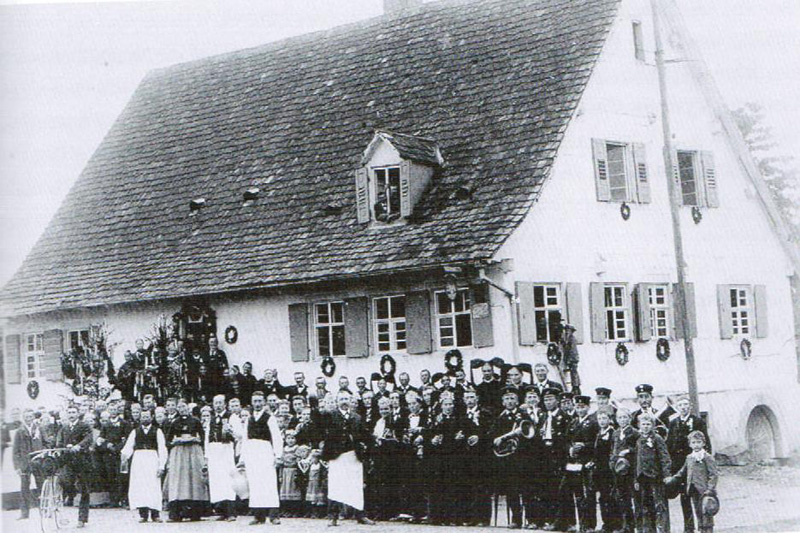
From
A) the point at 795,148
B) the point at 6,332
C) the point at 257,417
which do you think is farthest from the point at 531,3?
the point at 6,332

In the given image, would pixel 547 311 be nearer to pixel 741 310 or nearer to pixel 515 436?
pixel 515 436

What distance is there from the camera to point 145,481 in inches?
696

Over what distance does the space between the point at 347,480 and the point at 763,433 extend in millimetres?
9874

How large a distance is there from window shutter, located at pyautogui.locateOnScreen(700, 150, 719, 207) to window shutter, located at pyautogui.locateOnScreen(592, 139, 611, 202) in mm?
2602

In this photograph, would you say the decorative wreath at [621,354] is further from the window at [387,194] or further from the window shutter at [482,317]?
the window at [387,194]

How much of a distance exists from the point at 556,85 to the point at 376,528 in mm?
8307

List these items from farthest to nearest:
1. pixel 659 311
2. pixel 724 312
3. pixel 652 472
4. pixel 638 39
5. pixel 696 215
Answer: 1. pixel 724 312
2. pixel 696 215
3. pixel 659 311
4. pixel 638 39
5. pixel 652 472

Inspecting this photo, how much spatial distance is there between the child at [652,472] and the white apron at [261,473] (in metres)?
5.19

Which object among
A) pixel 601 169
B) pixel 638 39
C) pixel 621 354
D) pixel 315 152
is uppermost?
pixel 638 39

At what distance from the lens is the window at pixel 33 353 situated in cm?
2586

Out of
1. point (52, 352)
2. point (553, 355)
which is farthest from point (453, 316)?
point (52, 352)

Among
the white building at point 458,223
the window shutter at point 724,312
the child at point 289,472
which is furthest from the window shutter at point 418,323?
the window shutter at point 724,312

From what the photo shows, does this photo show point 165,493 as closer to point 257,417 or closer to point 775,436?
point 257,417

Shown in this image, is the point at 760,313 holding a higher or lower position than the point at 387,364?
higher
